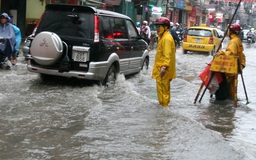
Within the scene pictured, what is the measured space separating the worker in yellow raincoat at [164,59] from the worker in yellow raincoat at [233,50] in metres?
1.58

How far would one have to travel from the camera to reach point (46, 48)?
319 inches

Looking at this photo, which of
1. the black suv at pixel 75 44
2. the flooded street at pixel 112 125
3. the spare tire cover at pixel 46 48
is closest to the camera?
the flooded street at pixel 112 125

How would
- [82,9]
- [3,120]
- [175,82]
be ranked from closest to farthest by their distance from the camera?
[3,120] → [82,9] → [175,82]

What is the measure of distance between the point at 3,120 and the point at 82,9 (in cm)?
337

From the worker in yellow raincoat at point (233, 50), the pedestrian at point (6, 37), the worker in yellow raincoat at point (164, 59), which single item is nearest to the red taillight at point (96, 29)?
the worker in yellow raincoat at point (164, 59)

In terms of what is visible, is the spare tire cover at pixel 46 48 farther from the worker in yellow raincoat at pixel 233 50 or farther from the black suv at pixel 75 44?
the worker in yellow raincoat at pixel 233 50

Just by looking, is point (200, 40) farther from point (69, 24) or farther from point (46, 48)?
point (46, 48)

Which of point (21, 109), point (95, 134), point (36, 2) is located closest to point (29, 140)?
point (95, 134)

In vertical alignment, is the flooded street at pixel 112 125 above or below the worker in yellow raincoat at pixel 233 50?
below

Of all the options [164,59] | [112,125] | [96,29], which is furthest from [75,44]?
[112,125]

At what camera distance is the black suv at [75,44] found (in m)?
8.16

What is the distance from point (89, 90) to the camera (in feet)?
27.5

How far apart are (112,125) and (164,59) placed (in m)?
1.58

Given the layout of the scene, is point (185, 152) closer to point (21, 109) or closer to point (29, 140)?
point (29, 140)
